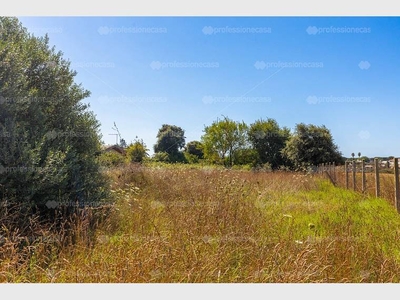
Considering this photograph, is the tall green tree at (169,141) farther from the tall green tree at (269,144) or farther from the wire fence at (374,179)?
the wire fence at (374,179)

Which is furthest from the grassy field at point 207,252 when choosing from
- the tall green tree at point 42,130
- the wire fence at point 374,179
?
the wire fence at point 374,179

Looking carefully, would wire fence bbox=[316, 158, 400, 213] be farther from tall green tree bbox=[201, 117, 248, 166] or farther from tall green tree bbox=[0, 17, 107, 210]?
tall green tree bbox=[201, 117, 248, 166]

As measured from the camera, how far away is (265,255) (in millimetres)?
3471

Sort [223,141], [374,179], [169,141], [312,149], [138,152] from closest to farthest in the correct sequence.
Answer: [374,179] < [138,152] < [312,149] < [223,141] < [169,141]

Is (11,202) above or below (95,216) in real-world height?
above

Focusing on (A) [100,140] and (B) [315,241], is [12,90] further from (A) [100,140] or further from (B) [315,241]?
(B) [315,241]

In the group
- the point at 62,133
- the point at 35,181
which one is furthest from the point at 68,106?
the point at 35,181

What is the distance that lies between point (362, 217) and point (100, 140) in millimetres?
6299

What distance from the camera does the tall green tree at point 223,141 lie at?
3145cm

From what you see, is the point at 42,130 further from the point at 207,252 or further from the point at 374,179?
the point at 374,179

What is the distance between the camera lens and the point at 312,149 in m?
27.4

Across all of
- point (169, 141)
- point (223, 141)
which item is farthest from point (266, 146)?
point (169, 141)

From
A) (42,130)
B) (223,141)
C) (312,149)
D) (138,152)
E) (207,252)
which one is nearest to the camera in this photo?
(207,252)

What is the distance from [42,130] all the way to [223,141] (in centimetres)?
2659
